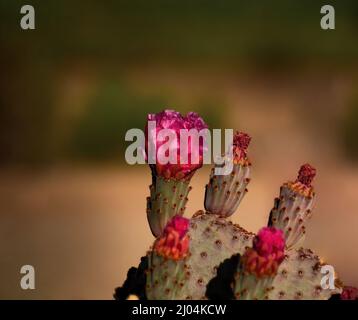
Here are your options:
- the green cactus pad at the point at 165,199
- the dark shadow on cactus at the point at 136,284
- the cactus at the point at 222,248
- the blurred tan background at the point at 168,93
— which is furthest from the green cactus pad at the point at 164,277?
the blurred tan background at the point at 168,93

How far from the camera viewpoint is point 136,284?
1.75 m

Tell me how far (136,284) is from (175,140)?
1.32ft

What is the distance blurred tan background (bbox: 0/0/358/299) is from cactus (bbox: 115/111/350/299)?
2.71 meters

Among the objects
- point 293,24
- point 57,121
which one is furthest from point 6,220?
point 293,24

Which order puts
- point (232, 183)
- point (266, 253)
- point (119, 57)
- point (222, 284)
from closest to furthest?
point (266, 253) < point (222, 284) < point (232, 183) < point (119, 57)

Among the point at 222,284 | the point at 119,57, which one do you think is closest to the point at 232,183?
the point at 222,284

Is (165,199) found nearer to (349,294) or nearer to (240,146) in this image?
(240,146)

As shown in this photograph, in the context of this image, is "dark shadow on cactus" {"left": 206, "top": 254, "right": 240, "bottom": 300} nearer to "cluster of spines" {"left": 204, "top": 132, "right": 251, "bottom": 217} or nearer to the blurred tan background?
"cluster of spines" {"left": 204, "top": 132, "right": 251, "bottom": 217}

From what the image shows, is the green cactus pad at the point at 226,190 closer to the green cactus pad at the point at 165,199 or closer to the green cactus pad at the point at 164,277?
the green cactus pad at the point at 165,199

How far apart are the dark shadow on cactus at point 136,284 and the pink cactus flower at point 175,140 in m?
0.23

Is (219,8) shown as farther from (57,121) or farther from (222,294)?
(222,294)

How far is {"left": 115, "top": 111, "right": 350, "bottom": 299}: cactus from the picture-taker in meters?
1.49

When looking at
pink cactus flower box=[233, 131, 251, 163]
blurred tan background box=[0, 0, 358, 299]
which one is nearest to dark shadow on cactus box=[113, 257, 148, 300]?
pink cactus flower box=[233, 131, 251, 163]

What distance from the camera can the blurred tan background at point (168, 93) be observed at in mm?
4836
